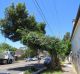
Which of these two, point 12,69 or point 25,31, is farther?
point 25,31

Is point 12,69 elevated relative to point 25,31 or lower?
lower

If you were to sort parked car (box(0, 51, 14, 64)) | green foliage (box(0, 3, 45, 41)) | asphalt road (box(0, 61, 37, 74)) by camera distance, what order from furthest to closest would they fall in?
parked car (box(0, 51, 14, 64)) → green foliage (box(0, 3, 45, 41)) → asphalt road (box(0, 61, 37, 74))

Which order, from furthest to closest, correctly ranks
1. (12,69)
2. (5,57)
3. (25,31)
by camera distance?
(5,57)
(25,31)
(12,69)

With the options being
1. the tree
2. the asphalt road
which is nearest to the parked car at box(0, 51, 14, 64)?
the asphalt road

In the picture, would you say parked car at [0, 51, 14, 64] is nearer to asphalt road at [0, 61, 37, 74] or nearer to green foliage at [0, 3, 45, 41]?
asphalt road at [0, 61, 37, 74]

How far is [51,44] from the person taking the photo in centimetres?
3481

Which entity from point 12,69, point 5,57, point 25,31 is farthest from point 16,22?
point 5,57

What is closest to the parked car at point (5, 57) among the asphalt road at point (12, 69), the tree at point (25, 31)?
the asphalt road at point (12, 69)

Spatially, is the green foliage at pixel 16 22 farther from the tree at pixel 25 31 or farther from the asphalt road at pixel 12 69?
the asphalt road at pixel 12 69

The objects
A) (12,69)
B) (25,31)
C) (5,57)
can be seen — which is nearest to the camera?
(12,69)

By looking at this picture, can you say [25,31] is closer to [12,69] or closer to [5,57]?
[12,69]

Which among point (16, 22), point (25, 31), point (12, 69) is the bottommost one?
point (12, 69)

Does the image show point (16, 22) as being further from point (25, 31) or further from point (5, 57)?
point (5, 57)

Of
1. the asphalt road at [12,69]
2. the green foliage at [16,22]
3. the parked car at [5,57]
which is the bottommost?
the asphalt road at [12,69]
